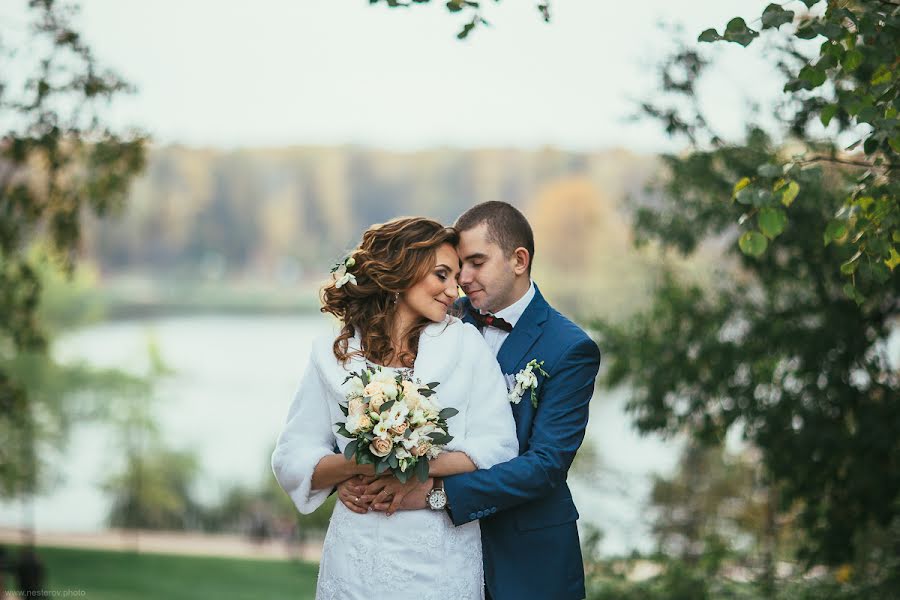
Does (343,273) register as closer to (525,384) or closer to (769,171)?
(525,384)

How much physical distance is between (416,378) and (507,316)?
651mm

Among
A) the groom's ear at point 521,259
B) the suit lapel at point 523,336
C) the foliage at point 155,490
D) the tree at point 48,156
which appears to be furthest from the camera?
the foliage at point 155,490

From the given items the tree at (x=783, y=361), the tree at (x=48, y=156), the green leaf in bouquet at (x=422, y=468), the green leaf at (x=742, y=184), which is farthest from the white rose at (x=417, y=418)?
the tree at (x=48, y=156)

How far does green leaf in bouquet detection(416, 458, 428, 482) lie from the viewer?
318 cm

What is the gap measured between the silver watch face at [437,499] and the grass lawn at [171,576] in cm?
1449

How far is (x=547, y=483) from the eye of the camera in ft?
11.2

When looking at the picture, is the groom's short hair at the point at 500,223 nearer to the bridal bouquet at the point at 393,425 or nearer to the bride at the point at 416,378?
the bride at the point at 416,378

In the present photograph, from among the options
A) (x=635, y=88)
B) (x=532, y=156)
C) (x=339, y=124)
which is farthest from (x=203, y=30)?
(x=635, y=88)

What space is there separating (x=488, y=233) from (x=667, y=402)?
12.8 feet

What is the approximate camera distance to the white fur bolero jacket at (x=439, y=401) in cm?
339

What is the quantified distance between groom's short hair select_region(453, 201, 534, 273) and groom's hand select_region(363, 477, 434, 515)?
0.95 metres

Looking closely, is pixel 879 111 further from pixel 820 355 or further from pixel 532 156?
pixel 532 156

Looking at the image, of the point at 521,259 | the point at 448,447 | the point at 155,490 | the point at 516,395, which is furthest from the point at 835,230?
the point at 155,490

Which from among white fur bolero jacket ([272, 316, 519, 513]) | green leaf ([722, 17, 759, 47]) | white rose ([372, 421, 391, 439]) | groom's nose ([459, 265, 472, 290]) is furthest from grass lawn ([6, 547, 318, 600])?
green leaf ([722, 17, 759, 47])
